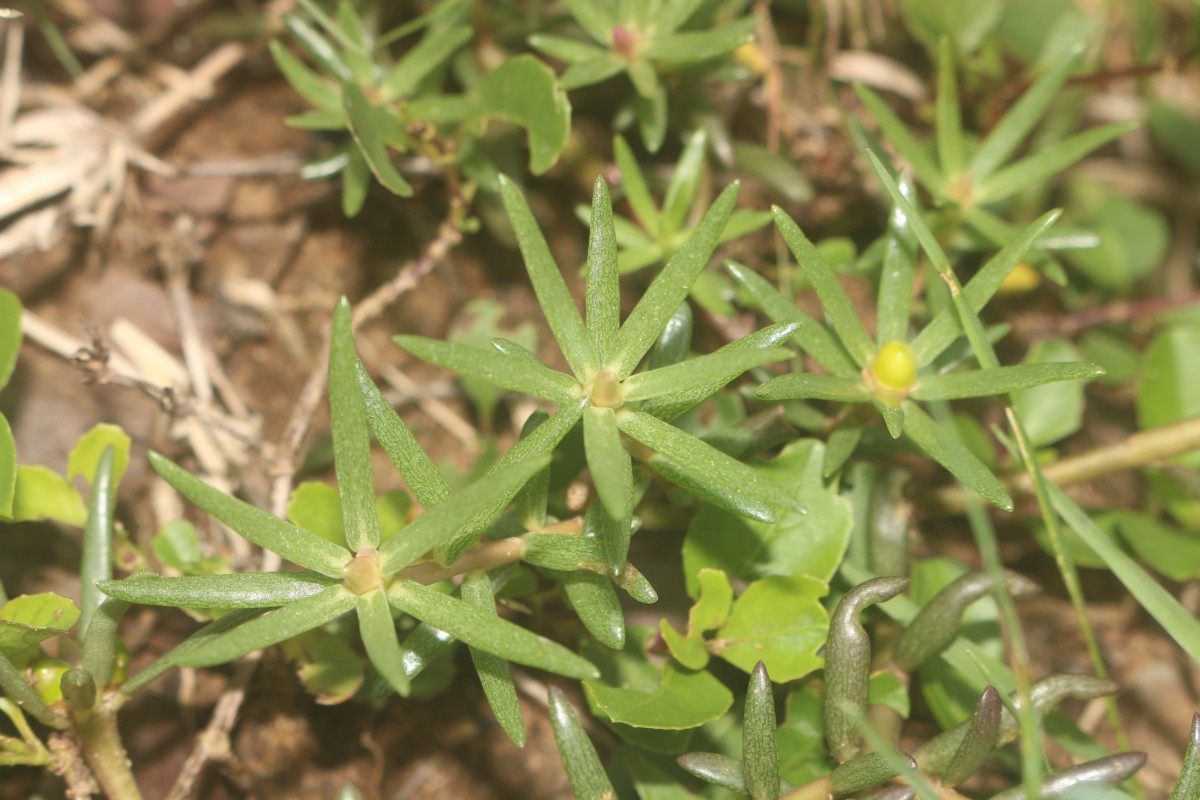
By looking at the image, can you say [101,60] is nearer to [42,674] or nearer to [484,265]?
[484,265]

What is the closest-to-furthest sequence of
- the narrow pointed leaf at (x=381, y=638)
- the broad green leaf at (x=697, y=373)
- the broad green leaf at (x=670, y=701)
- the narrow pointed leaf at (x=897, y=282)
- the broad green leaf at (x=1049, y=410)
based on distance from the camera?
the narrow pointed leaf at (x=381, y=638) < the broad green leaf at (x=697, y=373) < the broad green leaf at (x=670, y=701) < the narrow pointed leaf at (x=897, y=282) < the broad green leaf at (x=1049, y=410)

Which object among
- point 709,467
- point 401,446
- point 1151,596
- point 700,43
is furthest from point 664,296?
point 1151,596

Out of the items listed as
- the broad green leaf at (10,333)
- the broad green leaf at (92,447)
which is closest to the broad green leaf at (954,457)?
the broad green leaf at (92,447)

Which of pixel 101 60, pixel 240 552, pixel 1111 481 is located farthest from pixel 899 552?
pixel 101 60

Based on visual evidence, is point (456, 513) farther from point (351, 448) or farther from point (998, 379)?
point (998, 379)

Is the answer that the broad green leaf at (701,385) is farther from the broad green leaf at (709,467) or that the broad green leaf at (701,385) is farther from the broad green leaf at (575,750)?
the broad green leaf at (575,750)

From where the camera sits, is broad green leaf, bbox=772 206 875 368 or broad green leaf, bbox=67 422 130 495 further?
broad green leaf, bbox=67 422 130 495

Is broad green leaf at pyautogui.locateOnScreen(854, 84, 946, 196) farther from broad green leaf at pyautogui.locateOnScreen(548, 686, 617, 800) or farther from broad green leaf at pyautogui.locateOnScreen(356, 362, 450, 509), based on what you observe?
broad green leaf at pyautogui.locateOnScreen(548, 686, 617, 800)

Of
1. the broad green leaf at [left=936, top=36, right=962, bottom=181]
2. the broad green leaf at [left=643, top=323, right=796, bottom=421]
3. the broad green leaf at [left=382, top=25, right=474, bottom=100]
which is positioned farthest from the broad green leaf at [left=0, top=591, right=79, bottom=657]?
the broad green leaf at [left=936, top=36, right=962, bottom=181]
